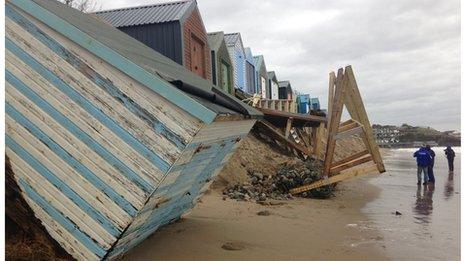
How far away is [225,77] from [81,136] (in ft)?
58.6

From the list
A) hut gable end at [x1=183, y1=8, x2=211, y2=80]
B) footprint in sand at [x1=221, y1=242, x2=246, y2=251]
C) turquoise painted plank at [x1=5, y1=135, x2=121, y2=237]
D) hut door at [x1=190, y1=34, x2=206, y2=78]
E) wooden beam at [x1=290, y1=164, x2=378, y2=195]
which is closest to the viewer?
turquoise painted plank at [x1=5, y1=135, x2=121, y2=237]

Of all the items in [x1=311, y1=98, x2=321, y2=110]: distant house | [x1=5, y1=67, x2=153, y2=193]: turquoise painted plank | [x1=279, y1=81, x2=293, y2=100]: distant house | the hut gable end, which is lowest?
[x1=5, y1=67, x2=153, y2=193]: turquoise painted plank

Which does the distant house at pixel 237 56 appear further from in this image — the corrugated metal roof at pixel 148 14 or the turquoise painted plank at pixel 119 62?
the turquoise painted plank at pixel 119 62

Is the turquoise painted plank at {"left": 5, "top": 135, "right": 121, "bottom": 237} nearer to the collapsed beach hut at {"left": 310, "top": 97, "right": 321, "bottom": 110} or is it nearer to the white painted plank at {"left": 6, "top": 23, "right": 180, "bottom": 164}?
the white painted plank at {"left": 6, "top": 23, "right": 180, "bottom": 164}

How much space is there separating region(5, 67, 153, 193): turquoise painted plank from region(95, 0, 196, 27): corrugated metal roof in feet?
37.2

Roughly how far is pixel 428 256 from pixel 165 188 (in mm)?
4228

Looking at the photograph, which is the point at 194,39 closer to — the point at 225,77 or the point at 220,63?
the point at 220,63

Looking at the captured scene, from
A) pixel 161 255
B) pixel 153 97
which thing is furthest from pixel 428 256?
pixel 153 97

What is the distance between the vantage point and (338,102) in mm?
11156

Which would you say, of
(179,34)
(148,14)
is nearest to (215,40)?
(148,14)

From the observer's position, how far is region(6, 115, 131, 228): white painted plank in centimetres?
393

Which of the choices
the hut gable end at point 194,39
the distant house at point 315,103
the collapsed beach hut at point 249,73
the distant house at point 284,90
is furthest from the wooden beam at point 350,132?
the distant house at point 315,103

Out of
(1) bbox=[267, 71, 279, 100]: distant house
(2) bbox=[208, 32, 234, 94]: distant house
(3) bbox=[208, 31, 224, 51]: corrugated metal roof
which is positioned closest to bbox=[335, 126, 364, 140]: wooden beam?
(2) bbox=[208, 32, 234, 94]: distant house

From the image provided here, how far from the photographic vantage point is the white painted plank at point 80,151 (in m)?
3.89
